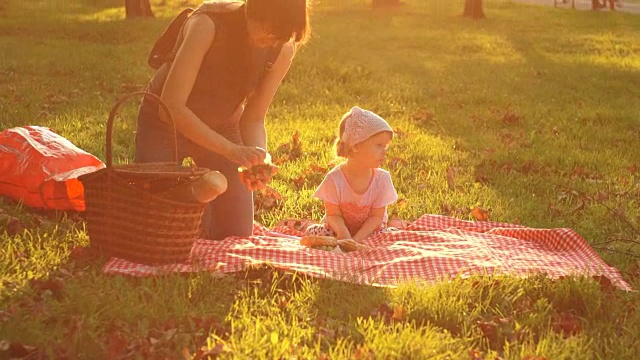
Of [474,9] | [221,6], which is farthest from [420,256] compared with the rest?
[474,9]

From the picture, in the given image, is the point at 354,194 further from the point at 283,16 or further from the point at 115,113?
the point at 115,113

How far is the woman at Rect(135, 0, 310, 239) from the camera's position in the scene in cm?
548

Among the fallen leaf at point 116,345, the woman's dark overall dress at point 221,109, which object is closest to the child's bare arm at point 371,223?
the woman's dark overall dress at point 221,109

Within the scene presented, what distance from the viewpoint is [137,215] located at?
205 inches

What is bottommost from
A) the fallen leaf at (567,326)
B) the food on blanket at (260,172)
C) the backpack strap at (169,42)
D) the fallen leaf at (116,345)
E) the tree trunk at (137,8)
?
the fallen leaf at (567,326)

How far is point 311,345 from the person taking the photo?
4297 mm

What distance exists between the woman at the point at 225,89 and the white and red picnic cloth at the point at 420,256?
0.45 metres

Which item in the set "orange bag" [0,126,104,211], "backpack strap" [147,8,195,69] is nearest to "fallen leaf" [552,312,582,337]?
"backpack strap" [147,8,195,69]

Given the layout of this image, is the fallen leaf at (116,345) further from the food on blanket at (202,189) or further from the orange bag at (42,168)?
the orange bag at (42,168)

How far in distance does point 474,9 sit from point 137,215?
23.2 meters

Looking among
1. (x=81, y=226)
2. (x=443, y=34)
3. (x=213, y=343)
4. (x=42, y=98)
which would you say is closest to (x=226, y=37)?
(x=81, y=226)

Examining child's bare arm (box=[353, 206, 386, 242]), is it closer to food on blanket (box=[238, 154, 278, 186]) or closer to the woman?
the woman

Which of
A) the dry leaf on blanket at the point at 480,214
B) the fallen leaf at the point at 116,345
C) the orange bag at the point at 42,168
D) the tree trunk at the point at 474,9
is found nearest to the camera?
the fallen leaf at the point at 116,345

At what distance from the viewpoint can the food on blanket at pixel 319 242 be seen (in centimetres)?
610
